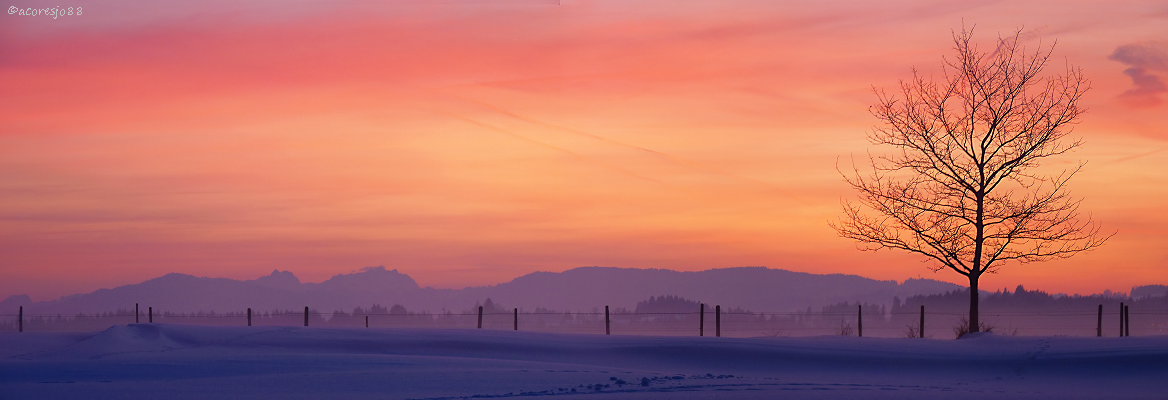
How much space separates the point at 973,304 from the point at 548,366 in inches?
530

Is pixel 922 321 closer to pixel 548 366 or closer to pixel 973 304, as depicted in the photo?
pixel 973 304

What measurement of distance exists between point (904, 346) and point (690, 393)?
311 inches

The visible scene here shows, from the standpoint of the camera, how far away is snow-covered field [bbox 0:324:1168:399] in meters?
12.8

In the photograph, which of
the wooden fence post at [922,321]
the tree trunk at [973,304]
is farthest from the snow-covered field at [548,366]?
the wooden fence post at [922,321]

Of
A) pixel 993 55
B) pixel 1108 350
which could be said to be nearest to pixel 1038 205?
pixel 993 55

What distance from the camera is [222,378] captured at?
13.7 m

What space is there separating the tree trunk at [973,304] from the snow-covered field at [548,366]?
3.84m

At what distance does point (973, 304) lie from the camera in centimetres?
2439

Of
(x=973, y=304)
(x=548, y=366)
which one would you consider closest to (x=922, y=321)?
(x=973, y=304)

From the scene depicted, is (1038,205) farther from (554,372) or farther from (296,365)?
(296,365)

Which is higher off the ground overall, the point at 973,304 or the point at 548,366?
the point at 973,304

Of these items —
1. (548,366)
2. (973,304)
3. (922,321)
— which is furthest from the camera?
(922,321)

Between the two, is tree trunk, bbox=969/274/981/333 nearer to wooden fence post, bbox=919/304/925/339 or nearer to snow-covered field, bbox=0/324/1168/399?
wooden fence post, bbox=919/304/925/339

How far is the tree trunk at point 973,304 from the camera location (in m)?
24.2
